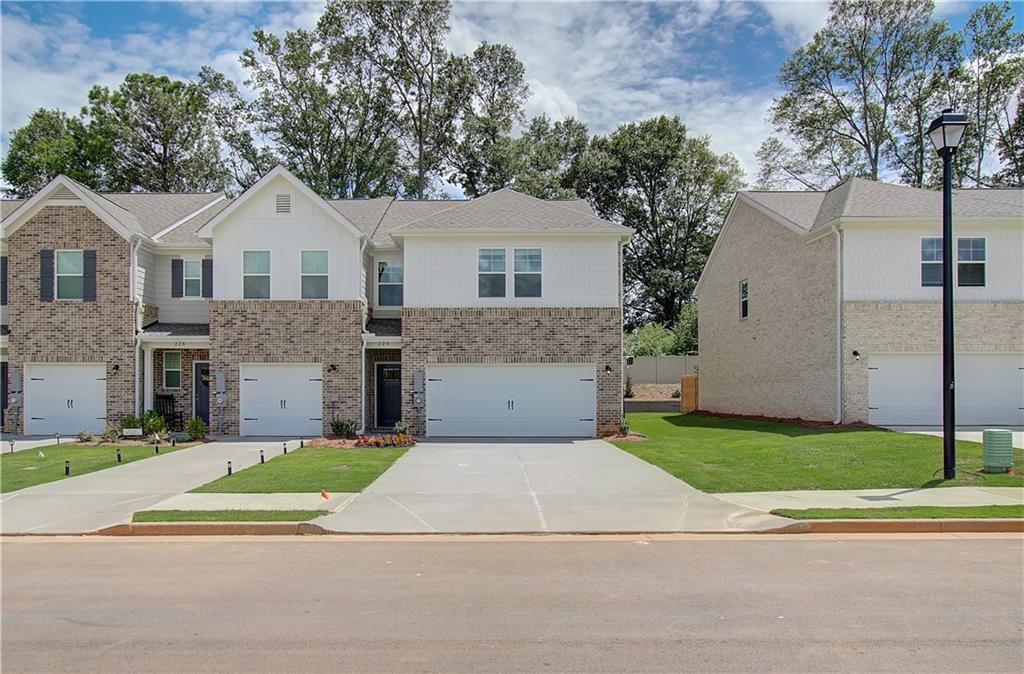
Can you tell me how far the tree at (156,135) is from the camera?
42.6 m

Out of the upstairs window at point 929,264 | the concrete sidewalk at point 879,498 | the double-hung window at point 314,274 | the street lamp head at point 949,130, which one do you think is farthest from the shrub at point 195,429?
the upstairs window at point 929,264

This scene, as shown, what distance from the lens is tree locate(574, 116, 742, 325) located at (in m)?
48.3

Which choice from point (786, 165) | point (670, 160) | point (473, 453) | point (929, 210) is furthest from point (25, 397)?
point (786, 165)

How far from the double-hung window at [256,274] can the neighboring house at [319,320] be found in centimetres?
4

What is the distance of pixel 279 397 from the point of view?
2098 centimetres

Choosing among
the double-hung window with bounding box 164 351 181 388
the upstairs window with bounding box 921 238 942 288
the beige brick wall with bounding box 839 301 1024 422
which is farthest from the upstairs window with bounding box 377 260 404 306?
the upstairs window with bounding box 921 238 942 288

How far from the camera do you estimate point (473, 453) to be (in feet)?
56.0

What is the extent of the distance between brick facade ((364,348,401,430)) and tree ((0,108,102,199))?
2952 cm

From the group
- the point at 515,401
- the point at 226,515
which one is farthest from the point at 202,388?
the point at 226,515

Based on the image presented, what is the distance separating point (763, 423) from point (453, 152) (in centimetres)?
2852

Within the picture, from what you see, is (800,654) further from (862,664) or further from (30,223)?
(30,223)

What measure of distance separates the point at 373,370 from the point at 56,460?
8.94m

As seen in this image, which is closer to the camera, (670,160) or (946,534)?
(946,534)

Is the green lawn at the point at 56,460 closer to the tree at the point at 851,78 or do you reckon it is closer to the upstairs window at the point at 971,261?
the upstairs window at the point at 971,261
